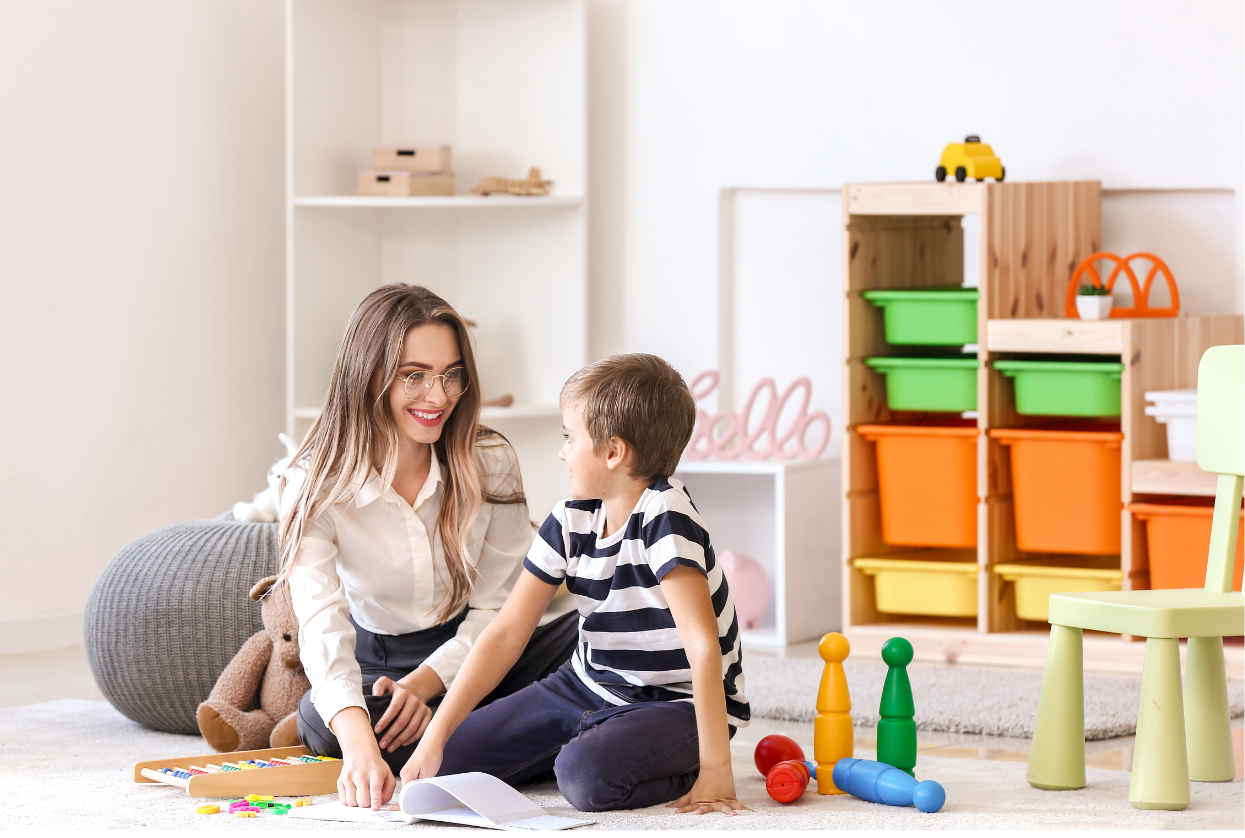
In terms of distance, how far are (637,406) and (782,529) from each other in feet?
5.28

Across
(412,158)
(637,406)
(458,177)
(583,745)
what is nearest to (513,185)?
(412,158)

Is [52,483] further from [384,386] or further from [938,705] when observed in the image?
[938,705]

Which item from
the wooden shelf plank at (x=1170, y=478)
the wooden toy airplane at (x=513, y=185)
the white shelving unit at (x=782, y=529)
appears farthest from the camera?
the wooden toy airplane at (x=513, y=185)

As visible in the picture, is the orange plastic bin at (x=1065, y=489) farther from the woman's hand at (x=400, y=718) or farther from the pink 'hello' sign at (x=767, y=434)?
the woman's hand at (x=400, y=718)

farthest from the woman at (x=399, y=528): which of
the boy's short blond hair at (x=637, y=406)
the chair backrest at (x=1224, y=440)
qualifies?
the chair backrest at (x=1224, y=440)

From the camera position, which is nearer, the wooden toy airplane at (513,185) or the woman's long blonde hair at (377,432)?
the woman's long blonde hair at (377,432)

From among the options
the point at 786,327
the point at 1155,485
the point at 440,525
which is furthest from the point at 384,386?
the point at 786,327

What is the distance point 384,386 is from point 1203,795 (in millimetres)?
1169

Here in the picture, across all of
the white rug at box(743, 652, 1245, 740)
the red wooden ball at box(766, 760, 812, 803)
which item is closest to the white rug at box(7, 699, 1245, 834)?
the red wooden ball at box(766, 760, 812, 803)

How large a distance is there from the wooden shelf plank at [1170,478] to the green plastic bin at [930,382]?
0.36 m

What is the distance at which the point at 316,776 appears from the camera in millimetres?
2057

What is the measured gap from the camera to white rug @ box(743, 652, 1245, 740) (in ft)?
8.47

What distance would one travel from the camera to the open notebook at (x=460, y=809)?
1.83 metres

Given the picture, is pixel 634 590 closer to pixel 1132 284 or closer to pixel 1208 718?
pixel 1208 718
